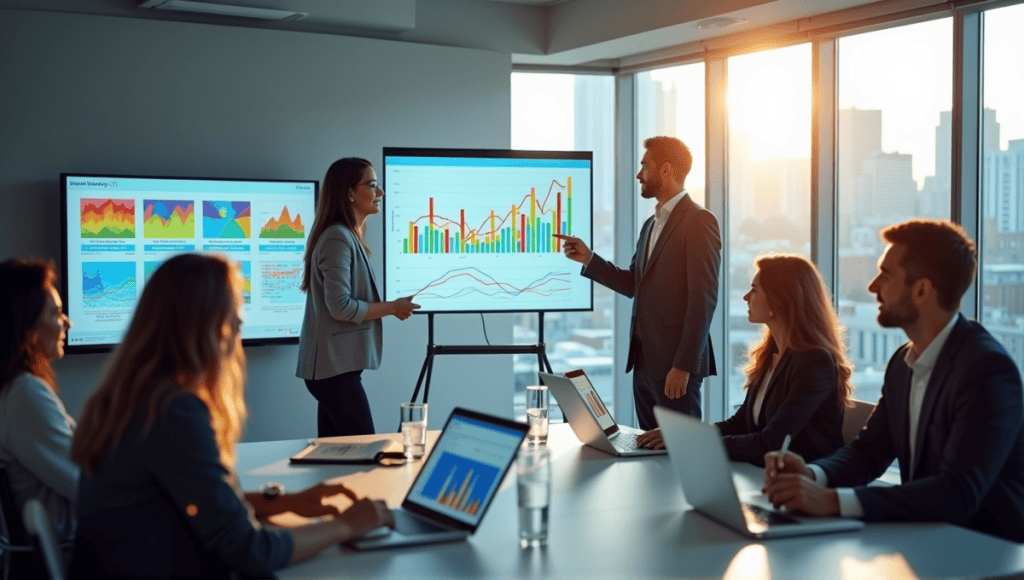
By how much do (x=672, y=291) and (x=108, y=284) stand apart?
2.79 m

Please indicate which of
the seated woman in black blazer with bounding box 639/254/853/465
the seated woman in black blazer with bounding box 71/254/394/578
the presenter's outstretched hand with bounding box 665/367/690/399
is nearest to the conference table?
the seated woman in black blazer with bounding box 71/254/394/578

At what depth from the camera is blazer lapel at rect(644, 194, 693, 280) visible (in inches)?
157

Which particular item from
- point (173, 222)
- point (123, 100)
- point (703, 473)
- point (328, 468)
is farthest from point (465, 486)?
point (123, 100)

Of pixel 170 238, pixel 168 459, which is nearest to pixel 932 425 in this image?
pixel 168 459

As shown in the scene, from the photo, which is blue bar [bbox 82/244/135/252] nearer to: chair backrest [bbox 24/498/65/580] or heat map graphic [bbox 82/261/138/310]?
heat map graphic [bbox 82/261/138/310]

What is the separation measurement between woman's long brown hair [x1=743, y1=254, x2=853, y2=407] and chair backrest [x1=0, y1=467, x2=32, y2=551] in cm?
203

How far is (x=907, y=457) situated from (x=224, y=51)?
161 inches

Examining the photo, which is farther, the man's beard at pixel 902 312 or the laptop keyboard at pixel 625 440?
the laptop keyboard at pixel 625 440

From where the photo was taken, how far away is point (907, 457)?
2.30 meters

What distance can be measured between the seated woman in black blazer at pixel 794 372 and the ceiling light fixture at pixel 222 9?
3.22 m

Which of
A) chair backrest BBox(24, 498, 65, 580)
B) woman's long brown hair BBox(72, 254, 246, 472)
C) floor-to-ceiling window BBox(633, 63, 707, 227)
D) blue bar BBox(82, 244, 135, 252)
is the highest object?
floor-to-ceiling window BBox(633, 63, 707, 227)

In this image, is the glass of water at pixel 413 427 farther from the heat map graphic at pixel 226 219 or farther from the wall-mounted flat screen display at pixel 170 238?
the heat map graphic at pixel 226 219

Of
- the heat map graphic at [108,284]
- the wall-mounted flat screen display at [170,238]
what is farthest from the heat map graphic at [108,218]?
the heat map graphic at [108,284]

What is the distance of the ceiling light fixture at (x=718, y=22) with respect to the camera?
Answer: 4807mm
